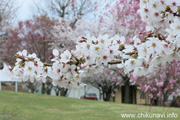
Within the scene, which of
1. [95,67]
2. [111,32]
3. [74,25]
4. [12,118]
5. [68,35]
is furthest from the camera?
[74,25]

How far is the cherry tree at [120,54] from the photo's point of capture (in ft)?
4.99

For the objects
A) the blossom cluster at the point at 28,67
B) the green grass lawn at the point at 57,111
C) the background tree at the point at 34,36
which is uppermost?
the background tree at the point at 34,36

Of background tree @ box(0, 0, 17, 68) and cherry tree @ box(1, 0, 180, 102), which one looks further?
background tree @ box(0, 0, 17, 68)

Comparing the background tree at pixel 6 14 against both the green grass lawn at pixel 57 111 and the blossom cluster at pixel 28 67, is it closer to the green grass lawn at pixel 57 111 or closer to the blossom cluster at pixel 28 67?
the green grass lawn at pixel 57 111

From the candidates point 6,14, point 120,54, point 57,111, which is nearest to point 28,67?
point 120,54

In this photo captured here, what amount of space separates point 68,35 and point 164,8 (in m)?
16.5

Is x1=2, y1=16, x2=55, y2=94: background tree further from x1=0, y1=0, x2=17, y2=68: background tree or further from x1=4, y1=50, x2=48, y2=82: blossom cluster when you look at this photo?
x1=4, y1=50, x2=48, y2=82: blossom cluster

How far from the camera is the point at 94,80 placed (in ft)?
75.3

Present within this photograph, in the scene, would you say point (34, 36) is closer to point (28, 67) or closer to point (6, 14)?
point (6, 14)

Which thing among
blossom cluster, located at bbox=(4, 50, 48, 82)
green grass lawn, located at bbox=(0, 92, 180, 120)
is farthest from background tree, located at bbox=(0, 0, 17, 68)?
blossom cluster, located at bbox=(4, 50, 48, 82)

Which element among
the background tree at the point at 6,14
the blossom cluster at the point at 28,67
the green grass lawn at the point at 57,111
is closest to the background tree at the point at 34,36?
the background tree at the point at 6,14

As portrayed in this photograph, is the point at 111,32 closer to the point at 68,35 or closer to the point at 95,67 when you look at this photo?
the point at 68,35

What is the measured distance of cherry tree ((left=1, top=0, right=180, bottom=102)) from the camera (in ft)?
4.99

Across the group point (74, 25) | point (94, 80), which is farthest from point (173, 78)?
point (94, 80)
